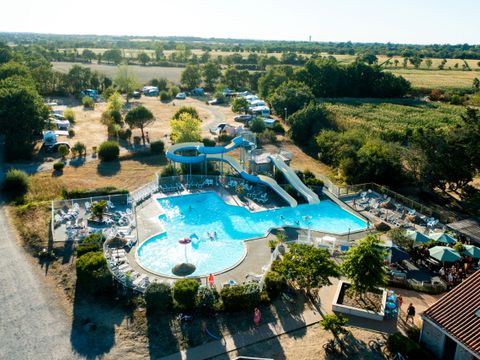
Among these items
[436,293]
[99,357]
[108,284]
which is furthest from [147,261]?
[436,293]

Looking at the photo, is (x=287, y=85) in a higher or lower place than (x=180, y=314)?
higher

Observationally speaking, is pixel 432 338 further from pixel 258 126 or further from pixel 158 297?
pixel 258 126

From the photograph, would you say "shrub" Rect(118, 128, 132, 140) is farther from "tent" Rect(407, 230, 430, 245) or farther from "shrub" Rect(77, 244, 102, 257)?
"tent" Rect(407, 230, 430, 245)

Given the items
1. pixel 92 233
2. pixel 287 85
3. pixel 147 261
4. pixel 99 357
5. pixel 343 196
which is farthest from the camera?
pixel 287 85

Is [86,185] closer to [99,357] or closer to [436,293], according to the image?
[99,357]

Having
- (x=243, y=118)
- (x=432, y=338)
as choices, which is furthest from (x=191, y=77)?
(x=432, y=338)
